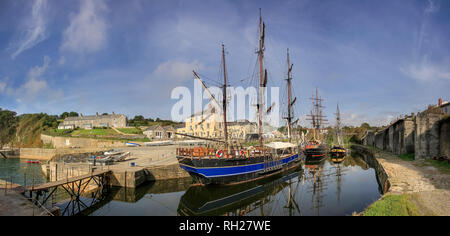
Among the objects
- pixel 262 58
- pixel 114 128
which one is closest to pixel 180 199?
pixel 262 58

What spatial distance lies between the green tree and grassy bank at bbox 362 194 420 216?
11730cm

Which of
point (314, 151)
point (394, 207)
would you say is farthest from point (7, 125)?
point (394, 207)

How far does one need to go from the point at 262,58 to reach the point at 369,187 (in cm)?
1900

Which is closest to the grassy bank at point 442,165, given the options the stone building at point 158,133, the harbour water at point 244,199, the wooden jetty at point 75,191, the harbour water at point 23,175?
the harbour water at point 244,199

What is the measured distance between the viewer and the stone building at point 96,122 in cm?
8562

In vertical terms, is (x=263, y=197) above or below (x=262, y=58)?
below

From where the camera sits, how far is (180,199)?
56.5 feet

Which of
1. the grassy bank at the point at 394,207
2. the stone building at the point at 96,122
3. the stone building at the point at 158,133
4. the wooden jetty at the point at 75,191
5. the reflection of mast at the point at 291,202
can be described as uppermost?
the stone building at the point at 96,122

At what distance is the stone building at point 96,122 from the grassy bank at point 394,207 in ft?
297

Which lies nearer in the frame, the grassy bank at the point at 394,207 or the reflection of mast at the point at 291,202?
the grassy bank at the point at 394,207

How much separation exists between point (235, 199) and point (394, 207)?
10.4 meters

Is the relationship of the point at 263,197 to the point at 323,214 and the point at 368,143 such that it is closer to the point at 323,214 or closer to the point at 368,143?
the point at 323,214

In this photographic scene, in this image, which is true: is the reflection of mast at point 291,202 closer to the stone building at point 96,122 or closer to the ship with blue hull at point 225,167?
the ship with blue hull at point 225,167
